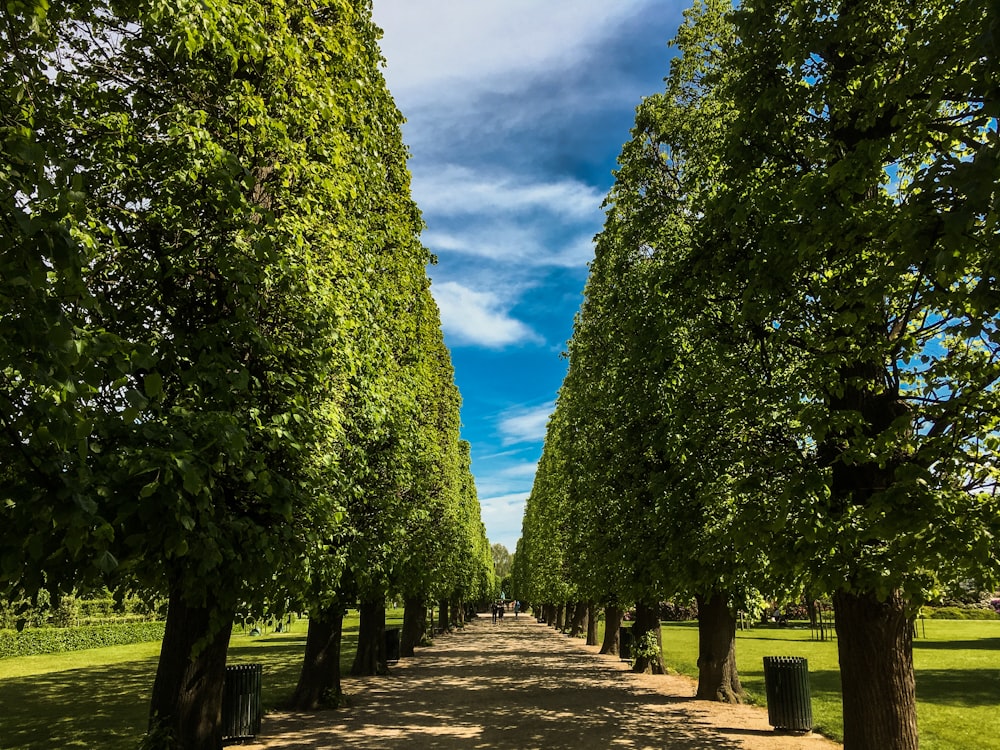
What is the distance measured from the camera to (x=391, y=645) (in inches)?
979

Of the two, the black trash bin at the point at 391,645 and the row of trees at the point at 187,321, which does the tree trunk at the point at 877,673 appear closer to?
the row of trees at the point at 187,321

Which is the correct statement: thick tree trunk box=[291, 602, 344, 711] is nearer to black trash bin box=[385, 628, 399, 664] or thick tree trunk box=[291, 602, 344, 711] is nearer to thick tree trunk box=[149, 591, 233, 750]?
thick tree trunk box=[149, 591, 233, 750]

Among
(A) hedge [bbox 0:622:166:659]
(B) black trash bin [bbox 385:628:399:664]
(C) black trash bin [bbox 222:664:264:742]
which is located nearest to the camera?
(C) black trash bin [bbox 222:664:264:742]

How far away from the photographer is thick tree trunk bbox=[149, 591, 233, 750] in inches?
295

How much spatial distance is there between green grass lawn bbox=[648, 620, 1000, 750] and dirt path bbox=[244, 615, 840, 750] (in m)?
1.92

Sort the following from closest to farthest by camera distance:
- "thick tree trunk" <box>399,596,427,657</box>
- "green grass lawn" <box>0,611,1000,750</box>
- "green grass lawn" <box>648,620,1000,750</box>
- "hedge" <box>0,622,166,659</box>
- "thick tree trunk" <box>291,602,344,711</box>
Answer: "green grass lawn" <box>648,620,1000,750</box> < "green grass lawn" <box>0,611,1000,750</box> < "thick tree trunk" <box>291,602,344,711</box> < "thick tree trunk" <box>399,596,427,657</box> < "hedge" <box>0,622,166,659</box>

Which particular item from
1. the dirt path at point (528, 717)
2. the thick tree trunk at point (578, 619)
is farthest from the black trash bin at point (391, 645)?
the thick tree trunk at point (578, 619)

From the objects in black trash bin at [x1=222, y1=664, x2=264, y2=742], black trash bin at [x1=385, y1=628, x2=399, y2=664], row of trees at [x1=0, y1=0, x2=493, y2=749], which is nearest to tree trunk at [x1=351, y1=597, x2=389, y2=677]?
black trash bin at [x1=385, y1=628, x2=399, y2=664]

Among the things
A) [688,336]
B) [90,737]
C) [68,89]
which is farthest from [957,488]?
[90,737]

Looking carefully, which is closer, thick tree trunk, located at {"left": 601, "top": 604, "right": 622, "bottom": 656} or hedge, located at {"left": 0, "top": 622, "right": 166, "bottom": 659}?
thick tree trunk, located at {"left": 601, "top": 604, "right": 622, "bottom": 656}

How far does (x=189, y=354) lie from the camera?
698cm

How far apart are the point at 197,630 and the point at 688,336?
9557mm

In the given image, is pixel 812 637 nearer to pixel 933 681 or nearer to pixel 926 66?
pixel 933 681

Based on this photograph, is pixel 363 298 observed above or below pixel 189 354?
above
